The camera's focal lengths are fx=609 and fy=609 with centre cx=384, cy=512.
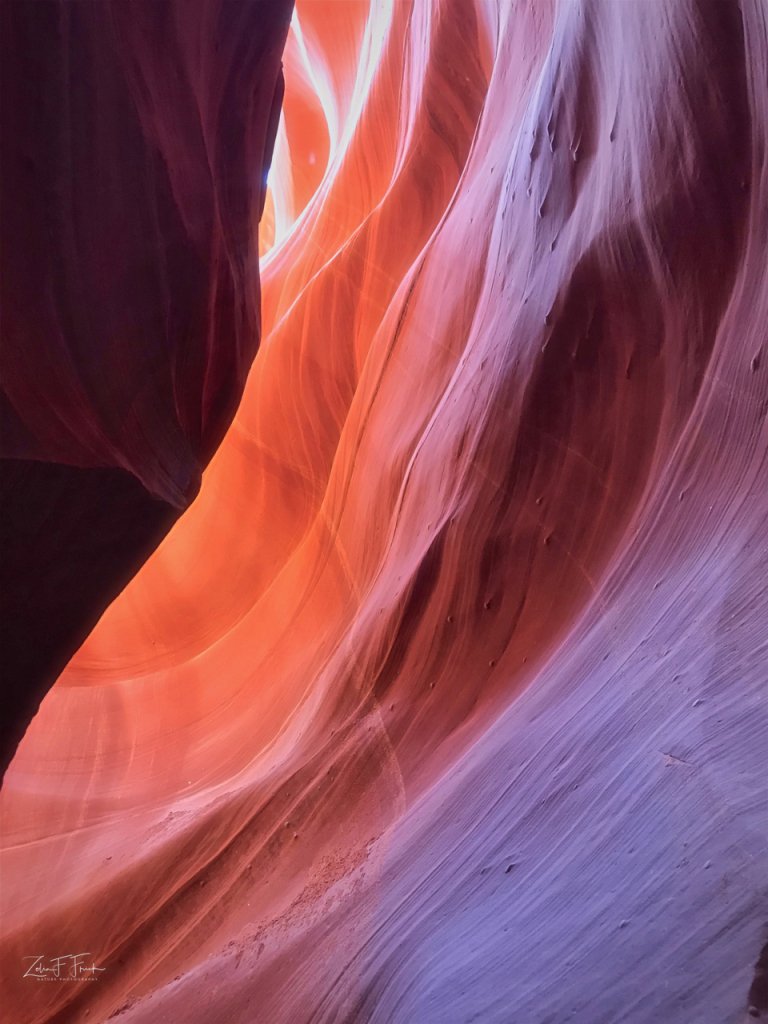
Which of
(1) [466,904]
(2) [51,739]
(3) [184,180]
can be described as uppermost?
(3) [184,180]

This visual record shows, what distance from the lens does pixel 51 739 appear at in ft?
8.43

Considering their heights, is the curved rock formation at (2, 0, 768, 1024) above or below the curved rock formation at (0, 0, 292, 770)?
below

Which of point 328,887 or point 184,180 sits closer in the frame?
point 328,887

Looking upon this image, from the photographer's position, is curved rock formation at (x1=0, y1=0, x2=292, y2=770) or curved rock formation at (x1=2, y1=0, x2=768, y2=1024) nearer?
curved rock formation at (x1=2, y1=0, x2=768, y2=1024)

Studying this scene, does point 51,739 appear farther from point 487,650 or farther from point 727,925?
point 727,925

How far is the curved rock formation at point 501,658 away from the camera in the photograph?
0.85 meters

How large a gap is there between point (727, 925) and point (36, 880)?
83.7 inches

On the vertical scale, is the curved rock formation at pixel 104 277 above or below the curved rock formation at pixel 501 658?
above

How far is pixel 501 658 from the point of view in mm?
1502

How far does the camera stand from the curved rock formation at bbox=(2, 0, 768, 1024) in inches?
33.4

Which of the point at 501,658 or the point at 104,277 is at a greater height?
the point at 104,277

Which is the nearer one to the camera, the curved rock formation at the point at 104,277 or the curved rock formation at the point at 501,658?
the curved rock formation at the point at 501,658

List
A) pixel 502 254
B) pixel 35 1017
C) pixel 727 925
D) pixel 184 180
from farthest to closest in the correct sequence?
pixel 502 254 → pixel 184 180 → pixel 35 1017 → pixel 727 925

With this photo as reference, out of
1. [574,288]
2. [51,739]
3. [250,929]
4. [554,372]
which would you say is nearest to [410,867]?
[250,929]
